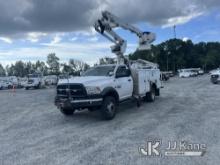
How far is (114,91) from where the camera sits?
10672 millimetres

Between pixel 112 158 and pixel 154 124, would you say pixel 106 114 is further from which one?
pixel 112 158

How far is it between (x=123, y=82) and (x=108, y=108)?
1.79 m

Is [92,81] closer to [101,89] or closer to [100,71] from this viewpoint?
[101,89]

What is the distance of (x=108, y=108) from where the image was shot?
33.5 ft

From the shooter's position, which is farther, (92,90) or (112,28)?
(112,28)

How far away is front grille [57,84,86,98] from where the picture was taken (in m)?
9.87

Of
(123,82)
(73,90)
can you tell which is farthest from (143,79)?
(73,90)

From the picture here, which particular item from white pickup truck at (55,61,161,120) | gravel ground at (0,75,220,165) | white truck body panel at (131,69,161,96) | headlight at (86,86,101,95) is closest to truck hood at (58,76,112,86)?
white pickup truck at (55,61,161,120)

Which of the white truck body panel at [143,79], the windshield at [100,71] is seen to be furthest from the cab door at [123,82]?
the white truck body panel at [143,79]

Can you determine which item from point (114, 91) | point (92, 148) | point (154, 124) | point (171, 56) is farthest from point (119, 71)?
point (171, 56)

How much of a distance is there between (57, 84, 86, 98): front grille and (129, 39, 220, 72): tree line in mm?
67452

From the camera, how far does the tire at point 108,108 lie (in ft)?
32.9

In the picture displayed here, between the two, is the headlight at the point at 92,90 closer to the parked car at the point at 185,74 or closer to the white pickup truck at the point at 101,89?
the white pickup truck at the point at 101,89

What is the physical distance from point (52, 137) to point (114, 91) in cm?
343
